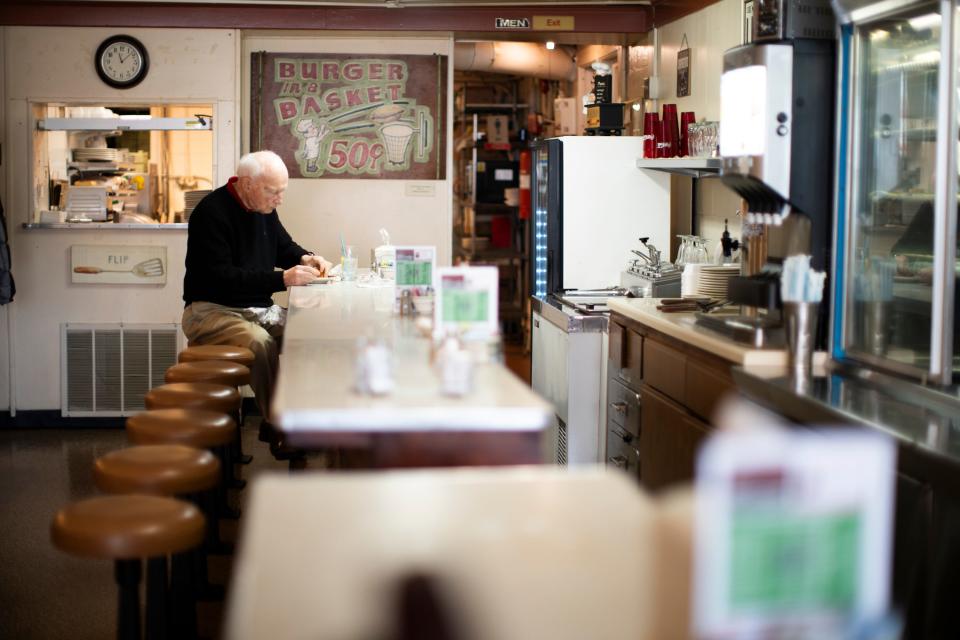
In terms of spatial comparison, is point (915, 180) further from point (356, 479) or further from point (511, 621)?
point (511, 621)

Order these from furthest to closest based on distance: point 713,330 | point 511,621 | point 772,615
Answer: point 713,330, point 511,621, point 772,615

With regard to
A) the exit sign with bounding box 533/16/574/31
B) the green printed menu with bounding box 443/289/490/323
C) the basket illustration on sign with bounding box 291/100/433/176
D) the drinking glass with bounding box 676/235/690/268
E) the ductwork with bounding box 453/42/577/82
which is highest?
the ductwork with bounding box 453/42/577/82

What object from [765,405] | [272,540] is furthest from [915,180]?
[272,540]

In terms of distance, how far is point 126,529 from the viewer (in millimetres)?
2967

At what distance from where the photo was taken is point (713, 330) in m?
4.54

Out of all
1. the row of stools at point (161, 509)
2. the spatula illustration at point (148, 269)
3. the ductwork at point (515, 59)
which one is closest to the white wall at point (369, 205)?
the spatula illustration at point (148, 269)

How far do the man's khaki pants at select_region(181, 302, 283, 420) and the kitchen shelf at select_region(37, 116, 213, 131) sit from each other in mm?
1969

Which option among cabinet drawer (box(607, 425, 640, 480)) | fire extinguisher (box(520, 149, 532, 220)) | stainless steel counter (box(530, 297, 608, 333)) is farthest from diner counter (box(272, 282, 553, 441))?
fire extinguisher (box(520, 149, 532, 220))

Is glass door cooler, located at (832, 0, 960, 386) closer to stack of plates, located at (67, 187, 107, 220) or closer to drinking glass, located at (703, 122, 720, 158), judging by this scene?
drinking glass, located at (703, 122, 720, 158)

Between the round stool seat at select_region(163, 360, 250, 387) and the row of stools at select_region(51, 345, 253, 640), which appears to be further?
the round stool seat at select_region(163, 360, 250, 387)

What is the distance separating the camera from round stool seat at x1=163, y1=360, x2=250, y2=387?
4.97m

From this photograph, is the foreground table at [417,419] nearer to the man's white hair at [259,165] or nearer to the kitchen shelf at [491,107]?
the man's white hair at [259,165]

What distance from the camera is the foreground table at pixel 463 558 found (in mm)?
1584

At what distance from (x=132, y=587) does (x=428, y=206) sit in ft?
17.3
